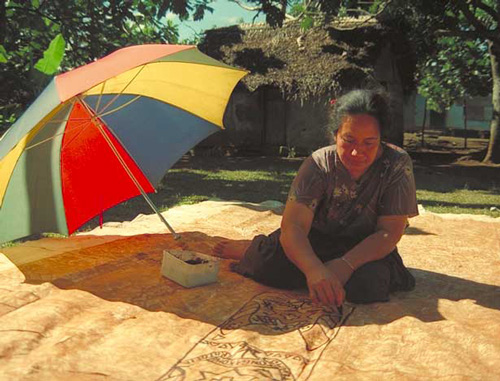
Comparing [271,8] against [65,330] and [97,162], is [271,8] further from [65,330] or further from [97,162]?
[65,330]

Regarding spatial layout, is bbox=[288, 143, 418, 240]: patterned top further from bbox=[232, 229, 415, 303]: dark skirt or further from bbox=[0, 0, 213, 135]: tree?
bbox=[0, 0, 213, 135]: tree

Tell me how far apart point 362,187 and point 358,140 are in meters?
0.31

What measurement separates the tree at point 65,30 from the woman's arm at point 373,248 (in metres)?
4.84

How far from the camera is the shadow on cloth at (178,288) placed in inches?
103

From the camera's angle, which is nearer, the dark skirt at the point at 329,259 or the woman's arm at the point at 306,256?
the woman's arm at the point at 306,256

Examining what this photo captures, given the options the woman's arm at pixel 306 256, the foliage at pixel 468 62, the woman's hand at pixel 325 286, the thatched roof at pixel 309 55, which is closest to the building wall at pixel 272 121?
the thatched roof at pixel 309 55

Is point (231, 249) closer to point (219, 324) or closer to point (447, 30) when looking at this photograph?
point (219, 324)

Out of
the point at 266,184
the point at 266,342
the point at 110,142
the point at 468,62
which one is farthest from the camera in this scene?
the point at 468,62

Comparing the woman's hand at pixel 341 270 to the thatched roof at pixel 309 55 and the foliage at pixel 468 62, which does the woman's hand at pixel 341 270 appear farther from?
the foliage at pixel 468 62

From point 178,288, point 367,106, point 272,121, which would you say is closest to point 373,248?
point 367,106

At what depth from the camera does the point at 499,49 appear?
11.1 metres

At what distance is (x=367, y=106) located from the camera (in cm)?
257

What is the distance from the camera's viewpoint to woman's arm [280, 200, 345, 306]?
2570 mm

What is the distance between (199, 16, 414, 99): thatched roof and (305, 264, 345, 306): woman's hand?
1079 cm
